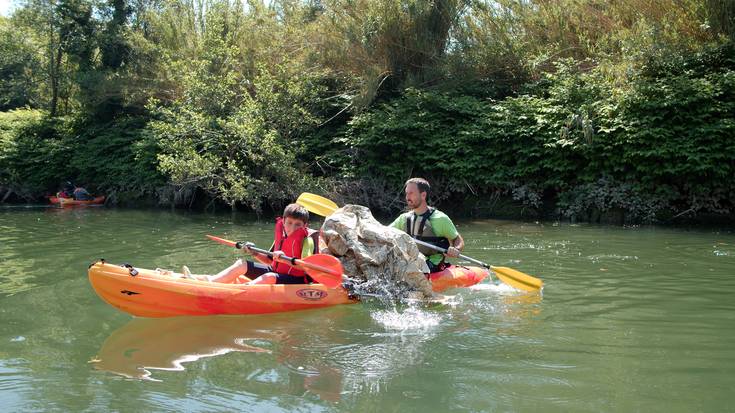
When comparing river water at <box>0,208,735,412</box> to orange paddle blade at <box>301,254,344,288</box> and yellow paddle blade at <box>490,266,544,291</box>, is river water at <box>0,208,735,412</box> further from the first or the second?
orange paddle blade at <box>301,254,344,288</box>

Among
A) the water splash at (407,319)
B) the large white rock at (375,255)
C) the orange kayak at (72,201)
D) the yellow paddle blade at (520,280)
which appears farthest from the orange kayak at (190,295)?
the orange kayak at (72,201)

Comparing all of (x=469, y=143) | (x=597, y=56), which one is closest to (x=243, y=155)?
(x=469, y=143)

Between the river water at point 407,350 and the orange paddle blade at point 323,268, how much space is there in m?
0.29

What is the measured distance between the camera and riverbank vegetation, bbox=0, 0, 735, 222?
1178 cm

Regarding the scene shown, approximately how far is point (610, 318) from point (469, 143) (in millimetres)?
8813

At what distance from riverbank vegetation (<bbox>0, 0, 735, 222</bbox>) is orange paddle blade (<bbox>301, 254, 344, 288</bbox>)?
792 centimetres

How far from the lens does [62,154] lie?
20.0 meters

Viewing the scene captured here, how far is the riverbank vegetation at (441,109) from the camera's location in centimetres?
1178

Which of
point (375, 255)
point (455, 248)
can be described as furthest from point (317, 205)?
point (455, 248)

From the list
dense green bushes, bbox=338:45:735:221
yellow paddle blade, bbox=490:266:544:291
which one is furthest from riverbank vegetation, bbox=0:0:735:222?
yellow paddle blade, bbox=490:266:544:291

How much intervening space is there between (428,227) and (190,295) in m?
2.50

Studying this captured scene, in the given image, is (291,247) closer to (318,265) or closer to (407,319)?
(318,265)

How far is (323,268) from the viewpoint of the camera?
5.57 meters

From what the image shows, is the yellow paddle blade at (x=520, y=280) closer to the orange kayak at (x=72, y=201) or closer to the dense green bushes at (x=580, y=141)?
the dense green bushes at (x=580, y=141)
